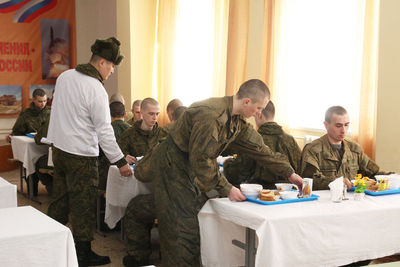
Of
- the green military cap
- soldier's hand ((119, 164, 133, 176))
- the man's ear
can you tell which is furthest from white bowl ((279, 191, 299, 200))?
the green military cap

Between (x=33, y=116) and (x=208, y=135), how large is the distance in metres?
4.46

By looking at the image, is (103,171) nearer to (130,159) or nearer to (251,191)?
(130,159)

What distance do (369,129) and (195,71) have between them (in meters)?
3.40

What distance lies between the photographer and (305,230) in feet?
9.07

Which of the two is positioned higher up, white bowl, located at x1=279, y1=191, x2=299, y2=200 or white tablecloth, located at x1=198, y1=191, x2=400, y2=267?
white bowl, located at x1=279, y1=191, x2=299, y2=200

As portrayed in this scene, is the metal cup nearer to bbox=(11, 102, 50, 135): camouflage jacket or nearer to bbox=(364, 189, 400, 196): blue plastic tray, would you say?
bbox=(364, 189, 400, 196): blue plastic tray

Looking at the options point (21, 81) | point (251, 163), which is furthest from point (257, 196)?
point (21, 81)

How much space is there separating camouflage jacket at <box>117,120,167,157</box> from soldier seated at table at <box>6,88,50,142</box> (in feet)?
7.59

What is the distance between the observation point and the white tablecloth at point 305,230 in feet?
8.86

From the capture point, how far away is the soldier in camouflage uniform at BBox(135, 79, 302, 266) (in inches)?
118

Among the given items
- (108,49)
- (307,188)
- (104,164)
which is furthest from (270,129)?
(104,164)

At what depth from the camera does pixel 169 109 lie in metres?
5.61

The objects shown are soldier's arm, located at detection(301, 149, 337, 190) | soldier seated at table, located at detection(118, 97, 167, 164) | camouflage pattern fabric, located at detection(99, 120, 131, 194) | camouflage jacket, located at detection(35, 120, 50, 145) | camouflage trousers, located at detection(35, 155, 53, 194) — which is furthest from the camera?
camouflage trousers, located at detection(35, 155, 53, 194)

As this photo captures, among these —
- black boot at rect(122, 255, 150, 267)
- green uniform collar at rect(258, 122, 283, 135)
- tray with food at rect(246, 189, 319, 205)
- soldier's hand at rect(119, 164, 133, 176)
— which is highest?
green uniform collar at rect(258, 122, 283, 135)
